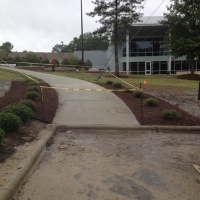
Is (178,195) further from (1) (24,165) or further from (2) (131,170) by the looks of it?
(1) (24,165)

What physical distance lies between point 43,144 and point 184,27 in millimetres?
23412

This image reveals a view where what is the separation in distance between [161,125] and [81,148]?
115 inches

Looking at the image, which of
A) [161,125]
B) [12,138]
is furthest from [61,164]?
[161,125]

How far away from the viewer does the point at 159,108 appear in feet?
31.9

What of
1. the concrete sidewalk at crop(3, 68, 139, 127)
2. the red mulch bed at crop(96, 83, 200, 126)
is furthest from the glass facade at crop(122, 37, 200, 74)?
the red mulch bed at crop(96, 83, 200, 126)

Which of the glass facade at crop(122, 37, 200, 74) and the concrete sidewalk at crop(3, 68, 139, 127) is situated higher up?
the glass facade at crop(122, 37, 200, 74)

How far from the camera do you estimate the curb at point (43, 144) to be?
354cm

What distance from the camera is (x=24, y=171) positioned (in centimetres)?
418

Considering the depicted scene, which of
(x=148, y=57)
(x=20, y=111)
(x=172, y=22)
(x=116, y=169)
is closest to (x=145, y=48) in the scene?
→ (x=148, y=57)

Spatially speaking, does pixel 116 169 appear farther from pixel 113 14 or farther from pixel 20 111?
pixel 113 14

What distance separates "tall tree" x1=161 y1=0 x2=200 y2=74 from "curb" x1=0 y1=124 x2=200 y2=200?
1920 centimetres

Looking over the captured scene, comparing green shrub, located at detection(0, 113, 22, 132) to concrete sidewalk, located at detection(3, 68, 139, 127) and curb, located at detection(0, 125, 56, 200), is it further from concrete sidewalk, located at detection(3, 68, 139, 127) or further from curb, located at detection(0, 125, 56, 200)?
concrete sidewalk, located at detection(3, 68, 139, 127)

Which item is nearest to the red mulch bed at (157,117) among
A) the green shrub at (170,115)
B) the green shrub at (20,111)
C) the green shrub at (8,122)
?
the green shrub at (170,115)

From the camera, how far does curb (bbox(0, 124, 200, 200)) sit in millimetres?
3540
